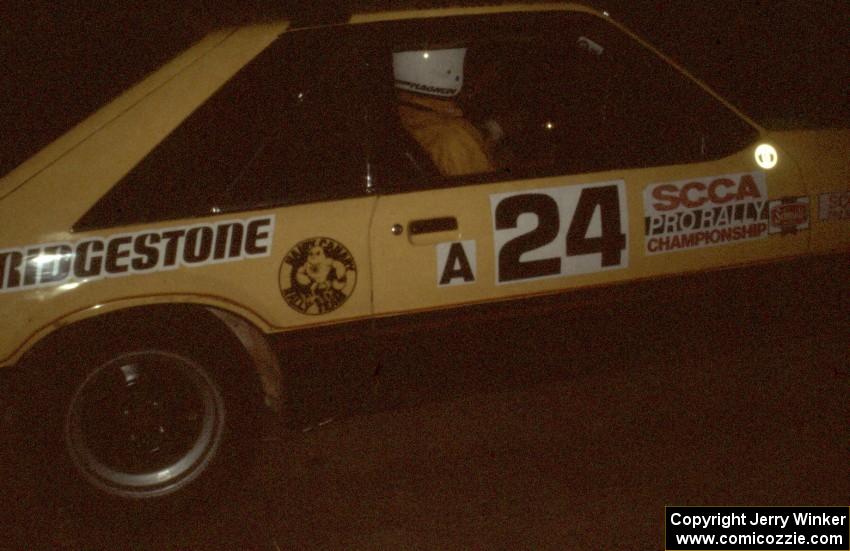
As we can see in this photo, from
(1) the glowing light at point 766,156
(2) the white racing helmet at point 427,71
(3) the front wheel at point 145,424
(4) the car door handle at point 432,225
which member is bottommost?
(3) the front wheel at point 145,424

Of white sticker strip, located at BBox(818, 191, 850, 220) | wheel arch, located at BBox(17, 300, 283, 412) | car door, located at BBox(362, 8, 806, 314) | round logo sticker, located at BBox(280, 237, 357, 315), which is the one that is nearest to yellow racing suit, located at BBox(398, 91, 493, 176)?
car door, located at BBox(362, 8, 806, 314)

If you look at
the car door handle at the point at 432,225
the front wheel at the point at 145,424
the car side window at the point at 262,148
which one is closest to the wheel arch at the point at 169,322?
the front wheel at the point at 145,424

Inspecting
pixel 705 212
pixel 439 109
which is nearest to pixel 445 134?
pixel 439 109

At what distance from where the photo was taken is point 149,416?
11.0 ft

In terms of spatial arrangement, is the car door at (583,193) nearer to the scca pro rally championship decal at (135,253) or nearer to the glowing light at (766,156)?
the glowing light at (766,156)

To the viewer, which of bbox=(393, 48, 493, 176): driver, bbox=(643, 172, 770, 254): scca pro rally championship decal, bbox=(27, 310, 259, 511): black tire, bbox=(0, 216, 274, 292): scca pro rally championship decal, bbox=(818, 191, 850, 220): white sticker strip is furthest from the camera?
bbox=(818, 191, 850, 220): white sticker strip

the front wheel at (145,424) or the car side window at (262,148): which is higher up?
the car side window at (262,148)

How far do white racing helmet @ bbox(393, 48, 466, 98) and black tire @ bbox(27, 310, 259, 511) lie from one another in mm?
1416

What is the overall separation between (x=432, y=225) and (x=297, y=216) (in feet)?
1.61

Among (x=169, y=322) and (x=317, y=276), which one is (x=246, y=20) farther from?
(x=169, y=322)

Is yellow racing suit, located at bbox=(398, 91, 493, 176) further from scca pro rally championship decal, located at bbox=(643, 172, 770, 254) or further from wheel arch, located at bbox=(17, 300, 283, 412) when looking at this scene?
wheel arch, located at bbox=(17, 300, 283, 412)

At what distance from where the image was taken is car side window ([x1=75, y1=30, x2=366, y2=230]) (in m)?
3.12

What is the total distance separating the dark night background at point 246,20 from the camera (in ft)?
12.9

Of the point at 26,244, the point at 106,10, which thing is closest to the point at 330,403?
the point at 26,244
